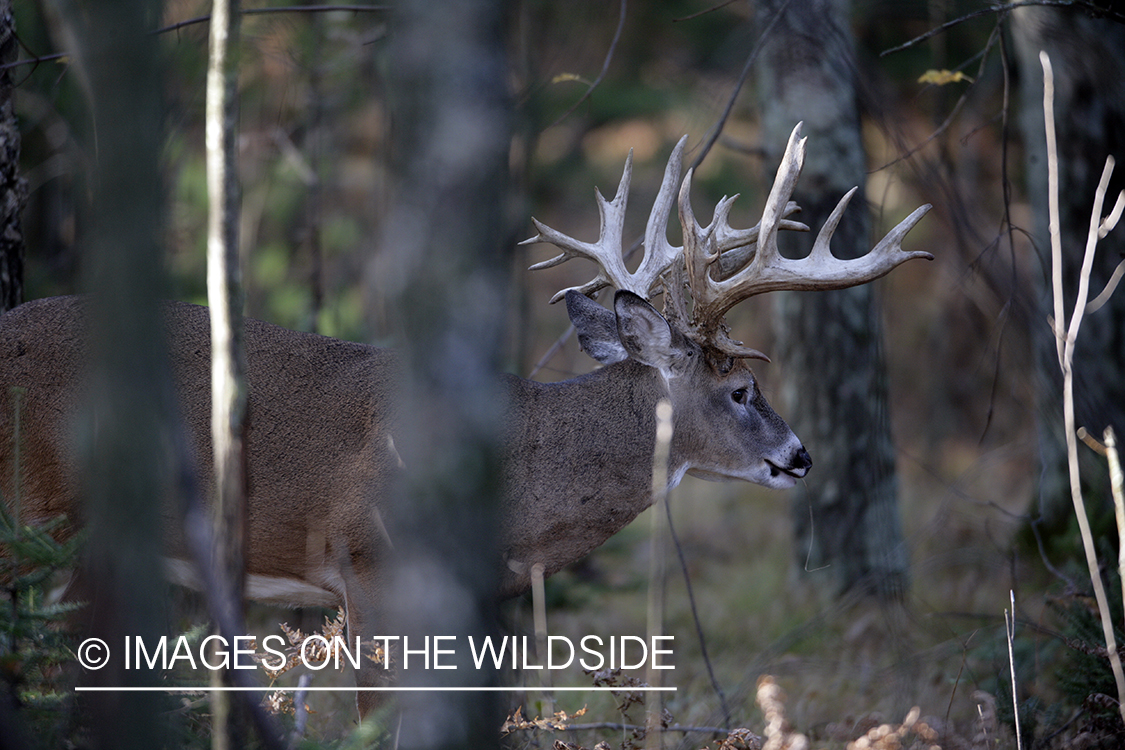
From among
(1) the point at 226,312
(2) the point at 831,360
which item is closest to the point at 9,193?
(1) the point at 226,312

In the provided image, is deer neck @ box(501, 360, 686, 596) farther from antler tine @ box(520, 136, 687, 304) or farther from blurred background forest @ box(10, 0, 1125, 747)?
antler tine @ box(520, 136, 687, 304)

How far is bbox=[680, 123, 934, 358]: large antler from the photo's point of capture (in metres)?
4.23

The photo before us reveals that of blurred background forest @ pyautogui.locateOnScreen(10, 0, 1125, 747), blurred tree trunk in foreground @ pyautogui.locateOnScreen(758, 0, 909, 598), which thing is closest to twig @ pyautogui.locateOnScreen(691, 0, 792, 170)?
blurred background forest @ pyautogui.locateOnScreen(10, 0, 1125, 747)

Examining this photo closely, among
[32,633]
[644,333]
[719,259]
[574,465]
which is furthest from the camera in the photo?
[719,259]

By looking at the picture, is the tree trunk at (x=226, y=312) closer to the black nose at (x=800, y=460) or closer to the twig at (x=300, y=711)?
the twig at (x=300, y=711)

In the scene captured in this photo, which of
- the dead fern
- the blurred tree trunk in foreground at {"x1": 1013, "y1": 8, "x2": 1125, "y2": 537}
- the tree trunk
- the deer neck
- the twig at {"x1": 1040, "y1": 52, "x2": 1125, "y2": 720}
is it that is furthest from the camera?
the blurred tree trunk in foreground at {"x1": 1013, "y1": 8, "x2": 1125, "y2": 537}

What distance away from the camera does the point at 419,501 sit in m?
2.19

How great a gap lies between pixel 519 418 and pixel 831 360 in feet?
11.0

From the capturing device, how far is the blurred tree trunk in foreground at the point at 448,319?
2.12 metres

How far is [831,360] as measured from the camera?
23.2ft

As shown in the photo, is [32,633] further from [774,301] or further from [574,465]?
[774,301]

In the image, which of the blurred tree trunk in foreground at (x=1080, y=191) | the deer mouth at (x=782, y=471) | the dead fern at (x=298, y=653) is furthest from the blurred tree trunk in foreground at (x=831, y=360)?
the dead fern at (x=298, y=653)

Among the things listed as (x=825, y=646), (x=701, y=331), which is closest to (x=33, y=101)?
(x=701, y=331)

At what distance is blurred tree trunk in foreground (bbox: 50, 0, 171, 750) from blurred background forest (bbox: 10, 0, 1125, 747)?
567 mm
